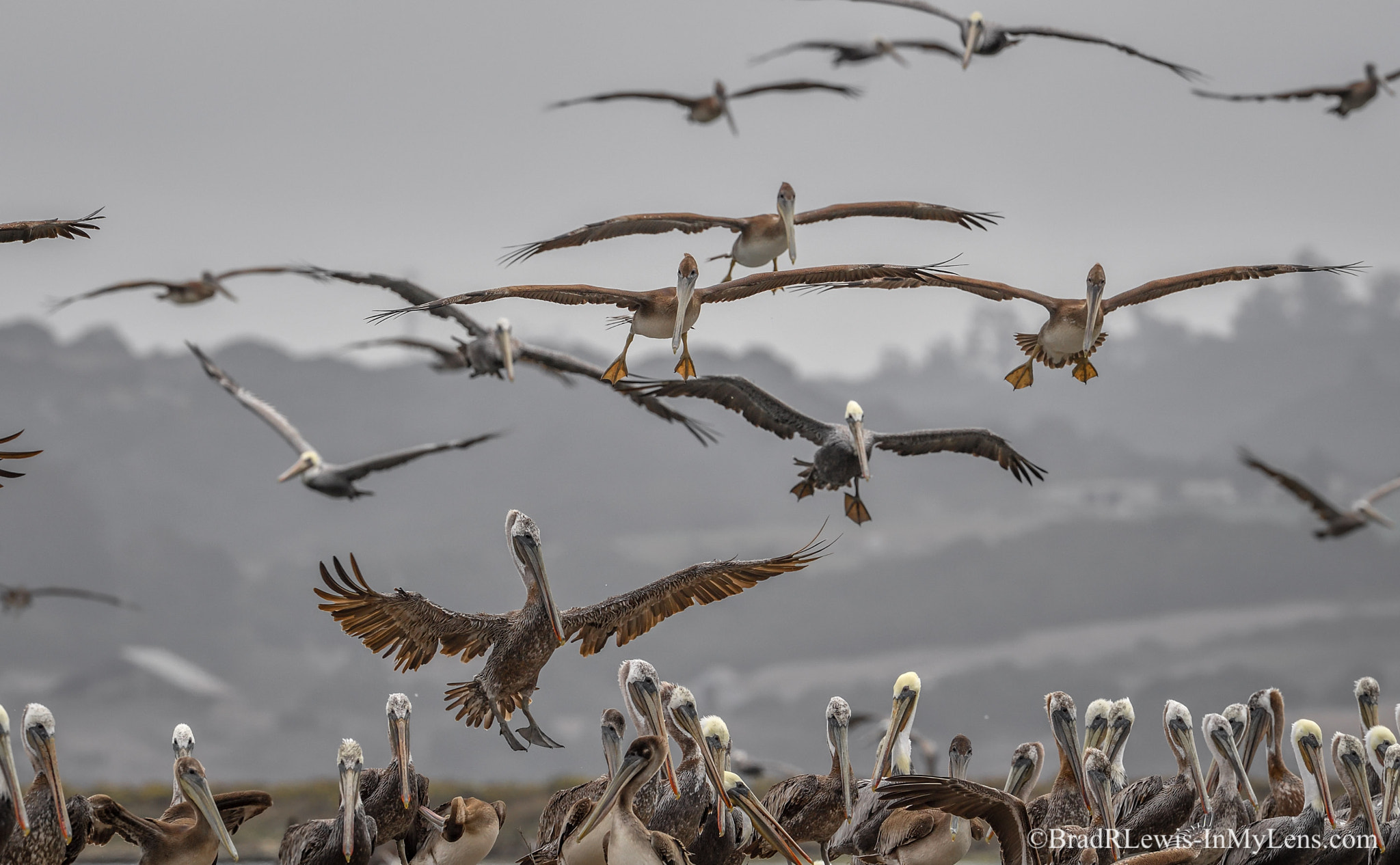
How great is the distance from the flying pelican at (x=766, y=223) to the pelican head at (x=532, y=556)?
13.1 feet

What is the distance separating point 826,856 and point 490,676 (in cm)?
233

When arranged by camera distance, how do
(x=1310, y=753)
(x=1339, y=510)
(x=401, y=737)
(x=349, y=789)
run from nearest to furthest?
(x=349, y=789) < (x=401, y=737) < (x=1310, y=753) < (x=1339, y=510)

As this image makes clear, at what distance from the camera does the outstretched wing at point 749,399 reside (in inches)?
474

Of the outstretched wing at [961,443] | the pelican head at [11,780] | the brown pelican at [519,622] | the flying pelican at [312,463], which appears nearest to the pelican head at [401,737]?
the brown pelican at [519,622]

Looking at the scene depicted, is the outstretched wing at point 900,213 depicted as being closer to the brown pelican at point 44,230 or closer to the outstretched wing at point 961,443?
the outstretched wing at point 961,443

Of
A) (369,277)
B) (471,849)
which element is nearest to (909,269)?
(471,849)

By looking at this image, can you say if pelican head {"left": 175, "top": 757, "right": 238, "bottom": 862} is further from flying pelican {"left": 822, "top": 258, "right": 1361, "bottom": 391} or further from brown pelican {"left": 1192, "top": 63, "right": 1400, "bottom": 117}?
brown pelican {"left": 1192, "top": 63, "right": 1400, "bottom": 117}

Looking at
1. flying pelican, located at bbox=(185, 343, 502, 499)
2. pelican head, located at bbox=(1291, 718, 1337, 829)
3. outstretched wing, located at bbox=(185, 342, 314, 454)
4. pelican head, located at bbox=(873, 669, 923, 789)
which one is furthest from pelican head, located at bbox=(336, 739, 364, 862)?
outstretched wing, located at bbox=(185, 342, 314, 454)

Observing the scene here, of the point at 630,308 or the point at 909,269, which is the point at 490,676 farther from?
the point at 909,269

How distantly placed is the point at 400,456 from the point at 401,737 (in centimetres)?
666

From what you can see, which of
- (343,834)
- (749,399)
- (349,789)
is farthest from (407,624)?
(749,399)

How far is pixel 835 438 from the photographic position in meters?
12.2

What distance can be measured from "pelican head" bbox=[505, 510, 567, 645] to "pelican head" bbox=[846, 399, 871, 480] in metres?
4.72

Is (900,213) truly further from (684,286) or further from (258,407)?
(258,407)
